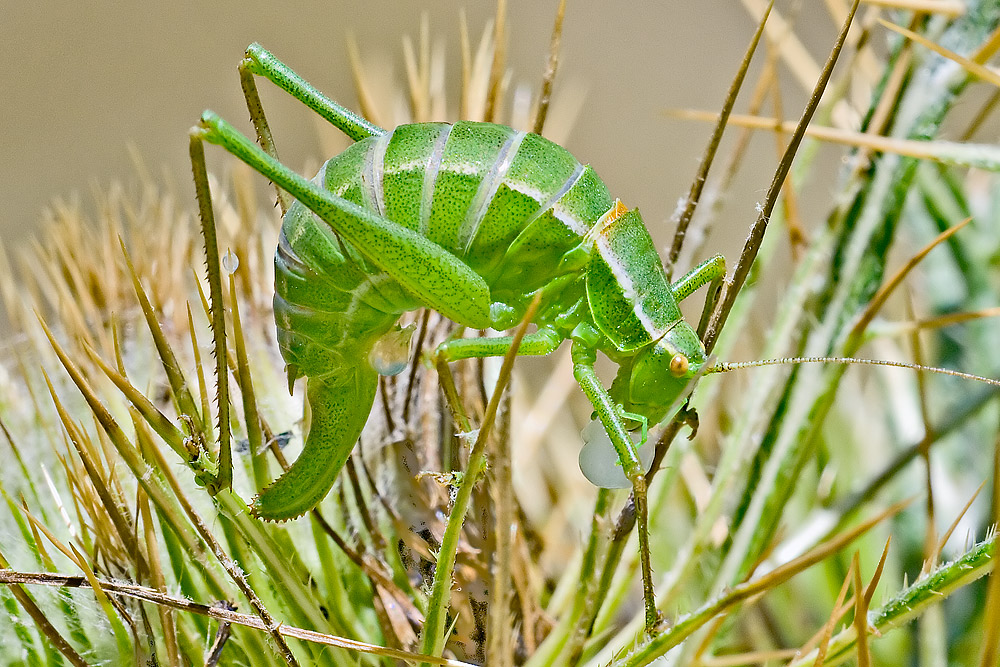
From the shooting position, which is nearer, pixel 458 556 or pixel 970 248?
pixel 458 556

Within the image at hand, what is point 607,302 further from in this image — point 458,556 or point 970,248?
point 970,248

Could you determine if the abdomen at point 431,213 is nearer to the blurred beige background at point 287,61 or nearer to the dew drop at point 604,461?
the dew drop at point 604,461

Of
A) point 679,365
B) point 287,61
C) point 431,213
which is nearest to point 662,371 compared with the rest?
point 679,365

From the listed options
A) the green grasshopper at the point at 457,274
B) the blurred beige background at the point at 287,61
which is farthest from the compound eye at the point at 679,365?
the blurred beige background at the point at 287,61

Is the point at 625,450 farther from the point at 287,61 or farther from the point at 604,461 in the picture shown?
the point at 287,61

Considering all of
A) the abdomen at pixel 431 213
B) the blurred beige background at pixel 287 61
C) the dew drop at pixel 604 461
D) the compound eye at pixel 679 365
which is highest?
the blurred beige background at pixel 287 61

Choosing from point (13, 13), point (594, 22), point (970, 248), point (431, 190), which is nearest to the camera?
point (431, 190)

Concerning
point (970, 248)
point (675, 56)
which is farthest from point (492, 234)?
point (675, 56)

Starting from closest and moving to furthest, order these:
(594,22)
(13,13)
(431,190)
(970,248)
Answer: (431,190) < (970,248) < (13,13) < (594,22)
